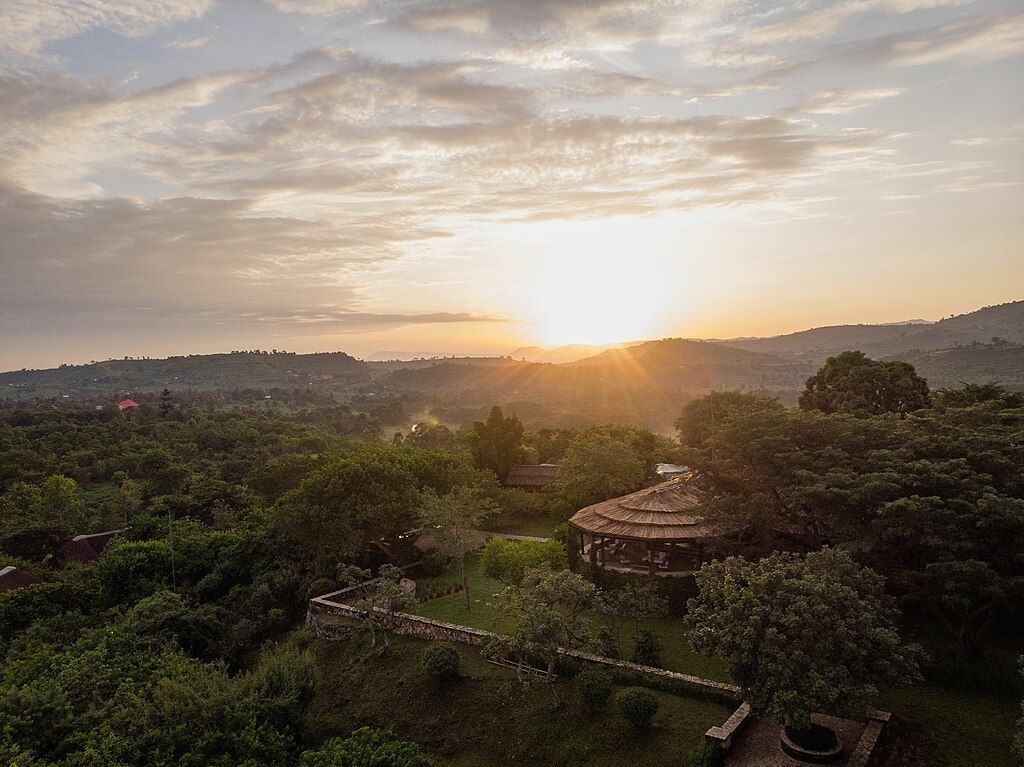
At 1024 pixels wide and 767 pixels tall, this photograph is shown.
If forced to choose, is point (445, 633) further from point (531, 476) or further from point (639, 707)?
point (531, 476)

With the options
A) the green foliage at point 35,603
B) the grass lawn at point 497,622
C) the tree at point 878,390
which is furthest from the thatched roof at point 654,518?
the green foliage at point 35,603

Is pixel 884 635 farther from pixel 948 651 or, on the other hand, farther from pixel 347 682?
pixel 347 682

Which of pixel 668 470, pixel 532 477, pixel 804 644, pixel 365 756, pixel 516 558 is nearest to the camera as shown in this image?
pixel 804 644

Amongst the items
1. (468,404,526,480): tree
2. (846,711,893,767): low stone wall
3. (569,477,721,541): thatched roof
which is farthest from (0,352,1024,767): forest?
(468,404,526,480): tree

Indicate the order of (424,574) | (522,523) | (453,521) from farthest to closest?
(522,523) < (424,574) < (453,521)

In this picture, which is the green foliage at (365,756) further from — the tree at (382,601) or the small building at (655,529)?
the small building at (655,529)

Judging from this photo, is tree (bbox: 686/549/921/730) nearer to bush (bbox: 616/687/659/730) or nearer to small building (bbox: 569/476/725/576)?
bush (bbox: 616/687/659/730)

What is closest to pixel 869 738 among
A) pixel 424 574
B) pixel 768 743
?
pixel 768 743

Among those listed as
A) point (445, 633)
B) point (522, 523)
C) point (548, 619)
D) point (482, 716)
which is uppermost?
point (548, 619)
